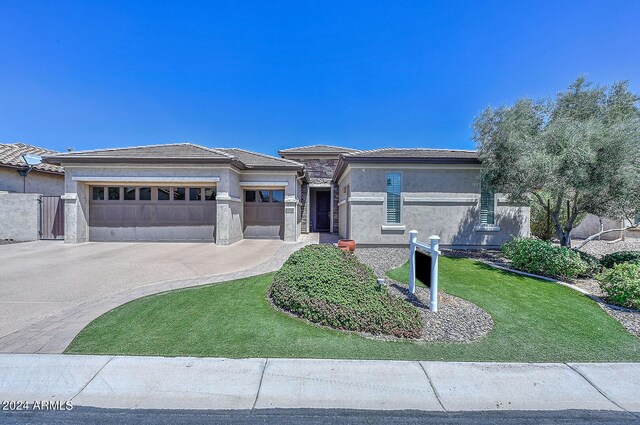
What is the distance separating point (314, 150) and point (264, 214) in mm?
8817

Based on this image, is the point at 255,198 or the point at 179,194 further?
the point at 255,198

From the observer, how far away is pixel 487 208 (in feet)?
38.4

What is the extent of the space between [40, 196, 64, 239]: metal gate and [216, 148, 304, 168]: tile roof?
345 inches

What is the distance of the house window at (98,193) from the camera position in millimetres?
12898

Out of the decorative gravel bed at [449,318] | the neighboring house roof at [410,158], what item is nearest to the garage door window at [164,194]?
the neighboring house roof at [410,158]

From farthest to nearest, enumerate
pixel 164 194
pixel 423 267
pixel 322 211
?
pixel 322 211 < pixel 164 194 < pixel 423 267

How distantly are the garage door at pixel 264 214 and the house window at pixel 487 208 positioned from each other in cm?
945

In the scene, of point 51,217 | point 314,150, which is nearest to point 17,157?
point 51,217

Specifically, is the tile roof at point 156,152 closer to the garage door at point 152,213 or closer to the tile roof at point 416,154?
the garage door at point 152,213

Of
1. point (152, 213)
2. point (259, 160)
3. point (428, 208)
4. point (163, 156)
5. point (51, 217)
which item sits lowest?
point (51, 217)

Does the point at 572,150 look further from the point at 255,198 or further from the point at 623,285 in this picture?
the point at 255,198

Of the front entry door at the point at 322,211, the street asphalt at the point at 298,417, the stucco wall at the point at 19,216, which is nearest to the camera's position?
the street asphalt at the point at 298,417

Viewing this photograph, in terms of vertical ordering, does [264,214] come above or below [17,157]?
below

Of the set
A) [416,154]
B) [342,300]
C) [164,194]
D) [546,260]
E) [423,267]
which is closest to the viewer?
[342,300]
